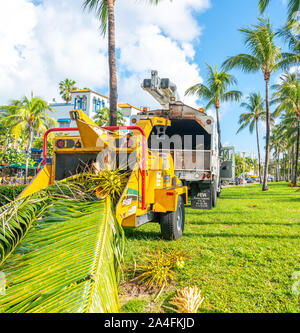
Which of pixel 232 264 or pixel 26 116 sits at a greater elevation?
pixel 26 116

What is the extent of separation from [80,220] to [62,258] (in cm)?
63

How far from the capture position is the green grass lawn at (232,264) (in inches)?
121

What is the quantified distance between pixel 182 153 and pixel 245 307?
664cm

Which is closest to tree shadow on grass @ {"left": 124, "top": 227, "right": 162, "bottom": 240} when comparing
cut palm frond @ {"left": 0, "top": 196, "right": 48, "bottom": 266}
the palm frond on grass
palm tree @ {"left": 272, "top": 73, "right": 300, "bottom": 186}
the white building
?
the palm frond on grass

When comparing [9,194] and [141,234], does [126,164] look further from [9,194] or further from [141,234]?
[9,194]

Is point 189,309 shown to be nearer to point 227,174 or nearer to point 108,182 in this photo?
point 108,182

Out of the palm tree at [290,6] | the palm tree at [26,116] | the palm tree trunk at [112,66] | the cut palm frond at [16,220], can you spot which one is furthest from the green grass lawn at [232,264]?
the palm tree at [26,116]

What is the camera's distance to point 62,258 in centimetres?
190

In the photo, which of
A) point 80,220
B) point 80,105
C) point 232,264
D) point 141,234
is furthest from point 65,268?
point 80,105

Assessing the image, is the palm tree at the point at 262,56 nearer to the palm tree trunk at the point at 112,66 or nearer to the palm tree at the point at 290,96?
the palm tree at the point at 290,96

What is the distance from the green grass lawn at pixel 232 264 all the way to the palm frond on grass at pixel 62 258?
0.78m

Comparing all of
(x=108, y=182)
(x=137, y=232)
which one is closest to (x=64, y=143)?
(x=108, y=182)

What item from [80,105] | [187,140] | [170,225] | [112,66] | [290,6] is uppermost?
[80,105]

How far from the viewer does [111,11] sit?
993 cm
